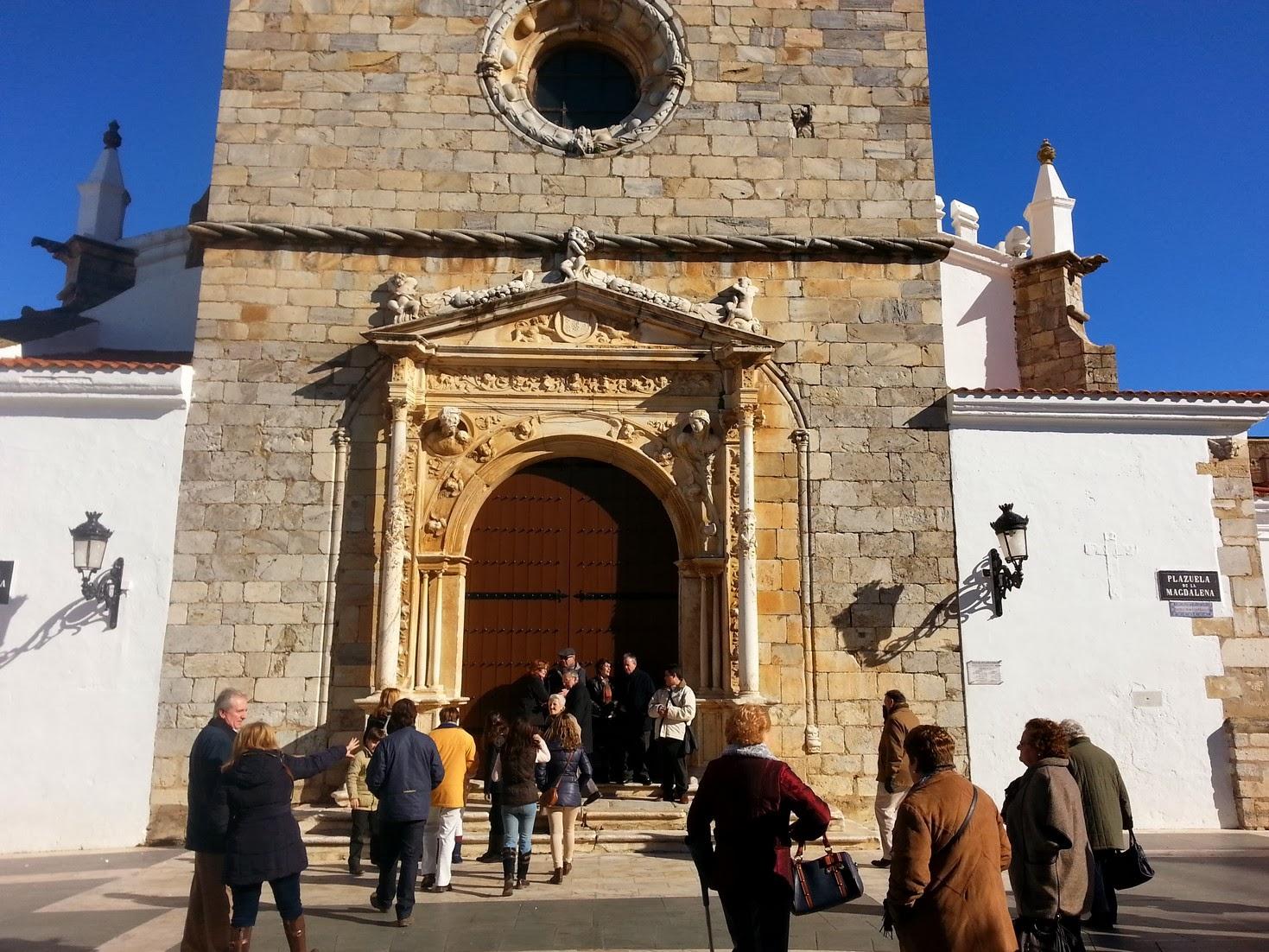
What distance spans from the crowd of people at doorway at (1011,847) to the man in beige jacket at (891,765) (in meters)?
1.81

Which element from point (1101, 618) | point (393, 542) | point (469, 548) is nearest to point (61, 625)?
point (393, 542)

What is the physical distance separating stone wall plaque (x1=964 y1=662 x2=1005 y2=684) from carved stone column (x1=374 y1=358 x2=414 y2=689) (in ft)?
16.4

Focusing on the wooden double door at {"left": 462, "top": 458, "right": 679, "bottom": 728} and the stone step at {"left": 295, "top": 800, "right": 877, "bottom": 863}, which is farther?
the wooden double door at {"left": 462, "top": 458, "right": 679, "bottom": 728}

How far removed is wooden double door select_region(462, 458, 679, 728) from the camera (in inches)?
387

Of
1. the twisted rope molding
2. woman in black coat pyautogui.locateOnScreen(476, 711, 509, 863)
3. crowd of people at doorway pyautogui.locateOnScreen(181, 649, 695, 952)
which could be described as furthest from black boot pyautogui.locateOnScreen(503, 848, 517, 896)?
the twisted rope molding

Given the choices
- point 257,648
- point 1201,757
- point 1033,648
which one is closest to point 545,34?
point 257,648

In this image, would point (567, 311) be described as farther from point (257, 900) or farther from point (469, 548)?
point (257, 900)

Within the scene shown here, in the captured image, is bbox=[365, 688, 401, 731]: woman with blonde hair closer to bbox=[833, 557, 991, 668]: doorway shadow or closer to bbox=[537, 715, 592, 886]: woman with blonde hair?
bbox=[537, 715, 592, 886]: woman with blonde hair

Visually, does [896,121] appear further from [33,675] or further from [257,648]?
[33,675]

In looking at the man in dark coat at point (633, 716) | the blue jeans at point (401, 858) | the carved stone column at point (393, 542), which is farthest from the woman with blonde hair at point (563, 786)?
the carved stone column at point (393, 542)

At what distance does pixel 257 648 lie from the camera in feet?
30.4

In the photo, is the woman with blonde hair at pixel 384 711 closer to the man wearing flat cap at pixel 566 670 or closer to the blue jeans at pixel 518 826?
the blue jeans at pixel 518 826

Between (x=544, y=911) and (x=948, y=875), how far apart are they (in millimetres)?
3365

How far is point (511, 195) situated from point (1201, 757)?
8.16 meters
